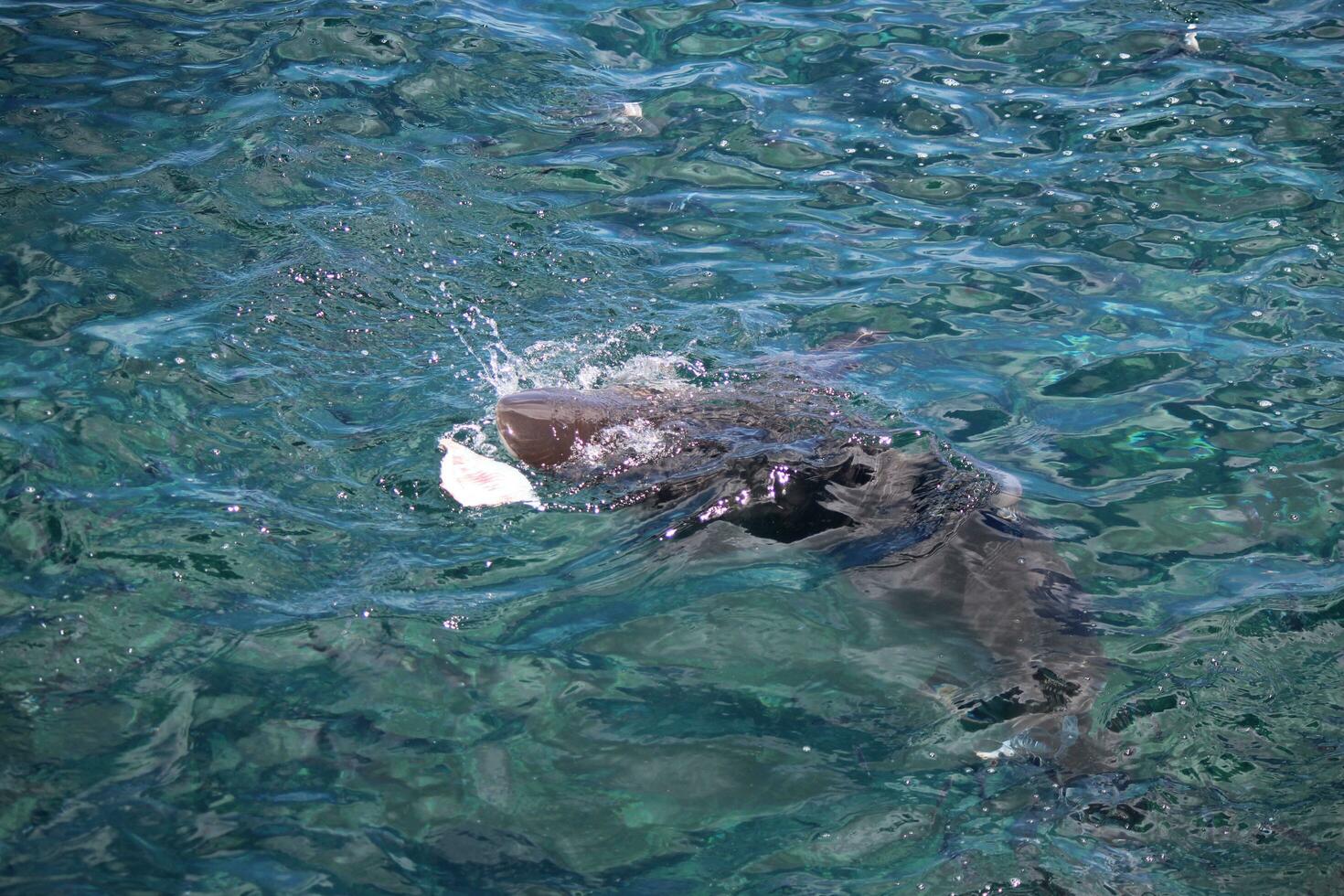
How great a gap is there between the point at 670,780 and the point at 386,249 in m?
4.43

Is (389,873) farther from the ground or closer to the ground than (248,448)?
closer to the ground

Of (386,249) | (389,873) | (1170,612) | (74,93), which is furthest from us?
(74,93)

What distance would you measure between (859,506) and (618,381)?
5.55 feet

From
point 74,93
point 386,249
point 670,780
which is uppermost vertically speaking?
point 74,93

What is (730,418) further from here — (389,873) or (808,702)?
(389,873)

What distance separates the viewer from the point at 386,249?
290 inches

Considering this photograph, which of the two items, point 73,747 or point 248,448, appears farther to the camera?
point 248,448

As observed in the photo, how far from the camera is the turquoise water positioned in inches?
163

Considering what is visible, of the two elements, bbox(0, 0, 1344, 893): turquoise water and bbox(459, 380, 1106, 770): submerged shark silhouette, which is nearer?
bbox(0, 0, 1344, 893): turquoise water

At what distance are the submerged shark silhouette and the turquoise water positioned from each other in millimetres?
150

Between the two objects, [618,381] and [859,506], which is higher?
[618,381]

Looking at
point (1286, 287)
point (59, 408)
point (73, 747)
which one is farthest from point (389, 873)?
point (1286, 287)

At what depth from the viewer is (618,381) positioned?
6465 millimetres

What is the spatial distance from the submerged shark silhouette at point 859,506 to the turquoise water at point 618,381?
0.15 metres
